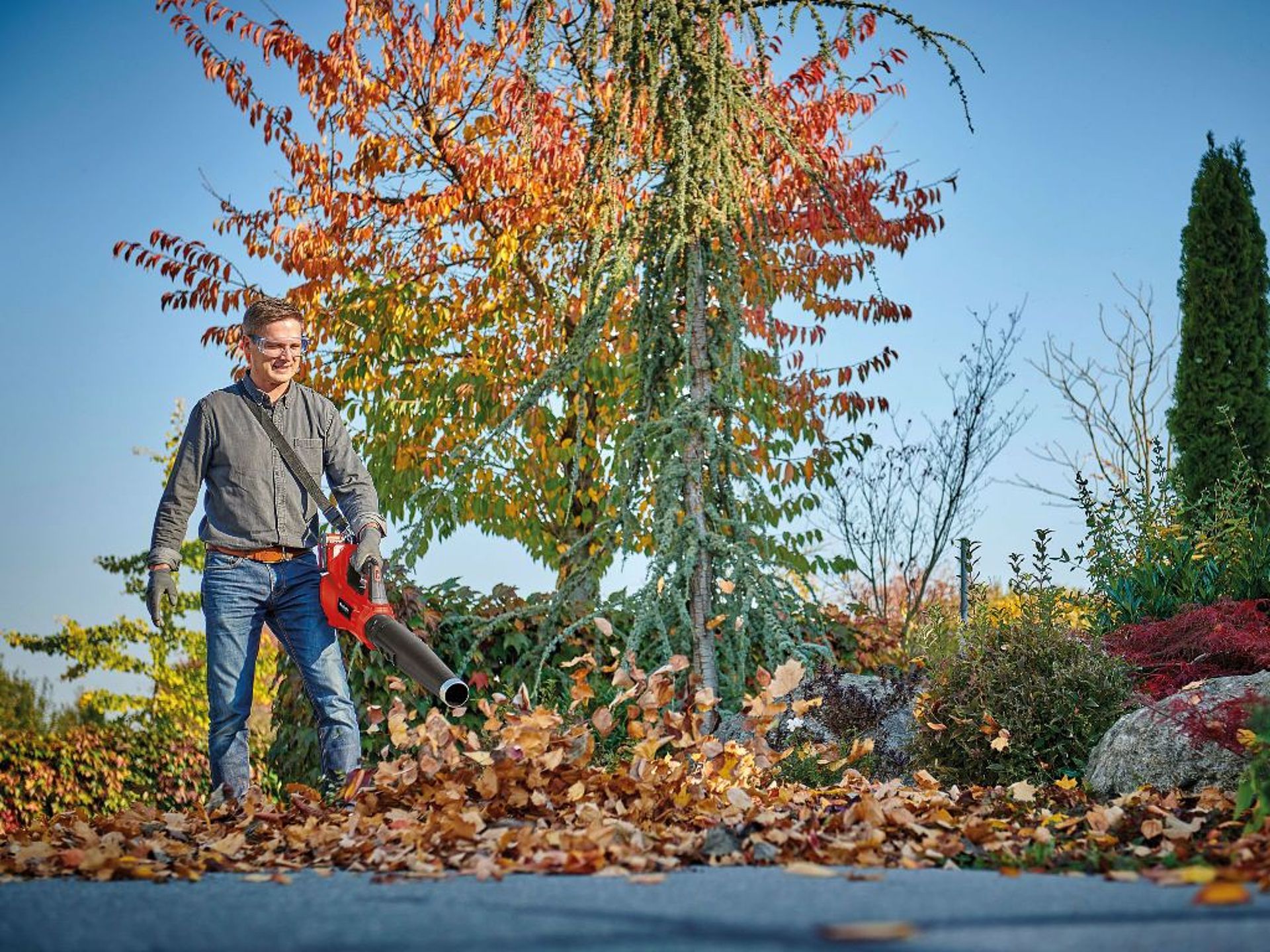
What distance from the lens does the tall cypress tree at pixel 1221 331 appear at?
32.6ft

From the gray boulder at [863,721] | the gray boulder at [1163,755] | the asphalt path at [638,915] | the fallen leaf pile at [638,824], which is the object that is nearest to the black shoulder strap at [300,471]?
the fallen leaf pile at [638,824]

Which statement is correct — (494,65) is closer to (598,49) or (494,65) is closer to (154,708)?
(598,49)

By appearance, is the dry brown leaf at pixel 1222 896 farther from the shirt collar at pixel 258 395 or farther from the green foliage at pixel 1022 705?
the shirt collar at pixel 258 395

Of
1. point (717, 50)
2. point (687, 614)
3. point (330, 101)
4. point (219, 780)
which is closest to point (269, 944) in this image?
point (219, 780)

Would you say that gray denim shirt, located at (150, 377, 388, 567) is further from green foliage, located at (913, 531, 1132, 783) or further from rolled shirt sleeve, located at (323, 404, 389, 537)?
green foliage, located at (913, 531, 1132, 783)

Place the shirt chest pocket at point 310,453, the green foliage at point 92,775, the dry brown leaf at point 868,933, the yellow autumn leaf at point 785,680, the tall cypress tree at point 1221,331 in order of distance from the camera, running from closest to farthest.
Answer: the dry brown leaf at point 868,933 → the yellow autumn leaf at point 785,680 → the shirt chest pocket at point 310,453 → the green foliage at point 92,775 → the tall cypress tree at point 1221,331

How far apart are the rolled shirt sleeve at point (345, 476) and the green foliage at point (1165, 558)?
4209mm

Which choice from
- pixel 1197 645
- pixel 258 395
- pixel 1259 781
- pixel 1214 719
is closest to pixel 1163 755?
pixel 1214 719

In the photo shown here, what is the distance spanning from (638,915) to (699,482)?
3794 mm

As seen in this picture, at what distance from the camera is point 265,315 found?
14.9ft

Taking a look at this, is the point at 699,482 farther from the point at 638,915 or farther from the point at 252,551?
the point at 638,915

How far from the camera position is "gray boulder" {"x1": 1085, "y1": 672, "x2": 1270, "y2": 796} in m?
4.50

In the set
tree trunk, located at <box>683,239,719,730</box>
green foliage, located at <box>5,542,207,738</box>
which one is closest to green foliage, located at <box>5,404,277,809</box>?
green foliage, located at <box>5,542,207,738</box>

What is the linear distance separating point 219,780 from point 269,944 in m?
2.52
